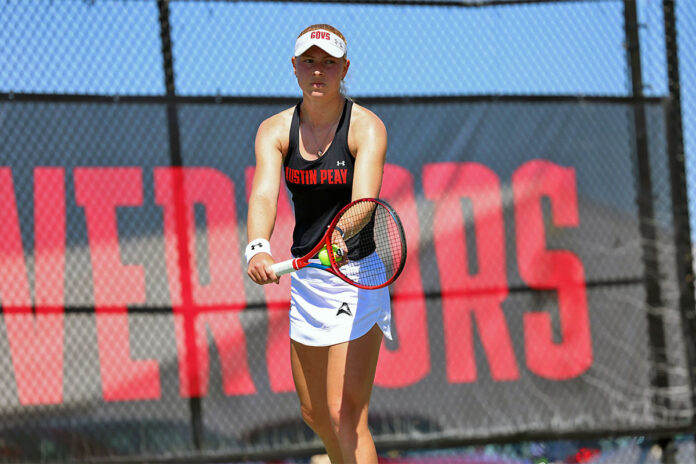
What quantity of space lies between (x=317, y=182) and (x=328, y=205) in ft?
0.43

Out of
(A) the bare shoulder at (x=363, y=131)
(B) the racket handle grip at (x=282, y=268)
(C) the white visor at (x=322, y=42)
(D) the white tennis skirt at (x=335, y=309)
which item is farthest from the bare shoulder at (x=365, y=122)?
(B) the racket handle grip at (x=282, y=268)

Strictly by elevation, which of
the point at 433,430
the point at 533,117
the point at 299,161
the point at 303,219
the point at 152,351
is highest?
the point at 533,117

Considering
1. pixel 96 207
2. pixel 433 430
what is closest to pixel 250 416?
pixel 433 430

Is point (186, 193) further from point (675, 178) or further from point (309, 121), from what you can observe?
point (675, 178)

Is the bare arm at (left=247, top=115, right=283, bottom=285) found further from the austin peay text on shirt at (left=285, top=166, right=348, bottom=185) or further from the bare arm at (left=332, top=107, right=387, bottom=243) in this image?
the bare arm at (left=332, top=107, right=387, bottom=243)

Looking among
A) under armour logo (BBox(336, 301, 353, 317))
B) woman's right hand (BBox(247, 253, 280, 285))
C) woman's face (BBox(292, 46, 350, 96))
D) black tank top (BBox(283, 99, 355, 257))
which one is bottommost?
under armour logo (BBox(336, 301, 353, 317))

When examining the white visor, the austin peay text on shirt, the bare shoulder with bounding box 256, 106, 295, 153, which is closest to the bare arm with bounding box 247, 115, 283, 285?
the bare shoulder with bounding box 256, 106, 295, 153

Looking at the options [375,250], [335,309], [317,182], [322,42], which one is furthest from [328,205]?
[322,42]

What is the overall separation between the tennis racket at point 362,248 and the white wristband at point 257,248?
0.32 ft

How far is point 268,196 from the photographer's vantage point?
10.5 ft

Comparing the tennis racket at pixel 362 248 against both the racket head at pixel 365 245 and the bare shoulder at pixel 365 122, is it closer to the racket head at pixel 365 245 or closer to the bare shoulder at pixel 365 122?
the racket head at pixel 365 245

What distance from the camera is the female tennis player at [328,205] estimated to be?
3.11 m

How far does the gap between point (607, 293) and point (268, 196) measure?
327cm

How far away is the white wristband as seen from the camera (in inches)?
116
